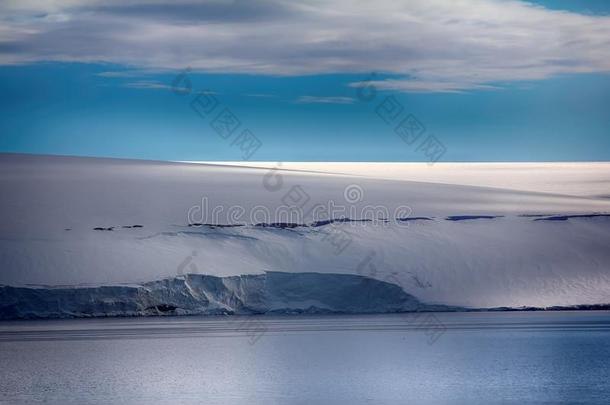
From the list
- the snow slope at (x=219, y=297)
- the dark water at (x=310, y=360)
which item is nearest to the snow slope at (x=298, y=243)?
the snow slope at (x=219, y=297)

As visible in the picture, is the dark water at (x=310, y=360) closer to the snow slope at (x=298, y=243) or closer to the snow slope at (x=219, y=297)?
the snow slope at (x=219, y=297)

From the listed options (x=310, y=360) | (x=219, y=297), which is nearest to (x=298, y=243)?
(x=219, y=297)

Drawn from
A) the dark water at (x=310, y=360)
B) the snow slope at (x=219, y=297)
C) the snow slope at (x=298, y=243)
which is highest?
the snow slope at (x=298, y=243)

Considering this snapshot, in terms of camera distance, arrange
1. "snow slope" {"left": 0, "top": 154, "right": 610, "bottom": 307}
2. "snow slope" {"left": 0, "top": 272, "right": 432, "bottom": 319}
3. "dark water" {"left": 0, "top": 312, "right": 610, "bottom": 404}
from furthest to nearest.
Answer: "snow slope" {"left": 0, "top": 154, "right": 610, "bottom": 307} → "snow slope" {"left": 0, "top": 272, "right": 432, "bottom": 319} → "dark water" {"left": 0, "top": 312, "right": 610, "bottom": 404}

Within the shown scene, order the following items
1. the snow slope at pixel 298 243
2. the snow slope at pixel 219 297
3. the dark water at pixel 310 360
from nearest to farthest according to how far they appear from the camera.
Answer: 1. the dark water at pixel 310 360
2. the snow slope at pixel 219 297
3. the snow slope at pixel 298 243

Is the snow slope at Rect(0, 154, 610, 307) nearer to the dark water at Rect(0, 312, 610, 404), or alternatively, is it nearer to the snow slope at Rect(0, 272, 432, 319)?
the snow slope at Rect(0, 272, 432, 319)

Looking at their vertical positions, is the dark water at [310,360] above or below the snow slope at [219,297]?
below

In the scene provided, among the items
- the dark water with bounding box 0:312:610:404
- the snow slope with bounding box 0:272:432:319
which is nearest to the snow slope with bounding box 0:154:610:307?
the snow slope with bounding box 0:272:432:319
